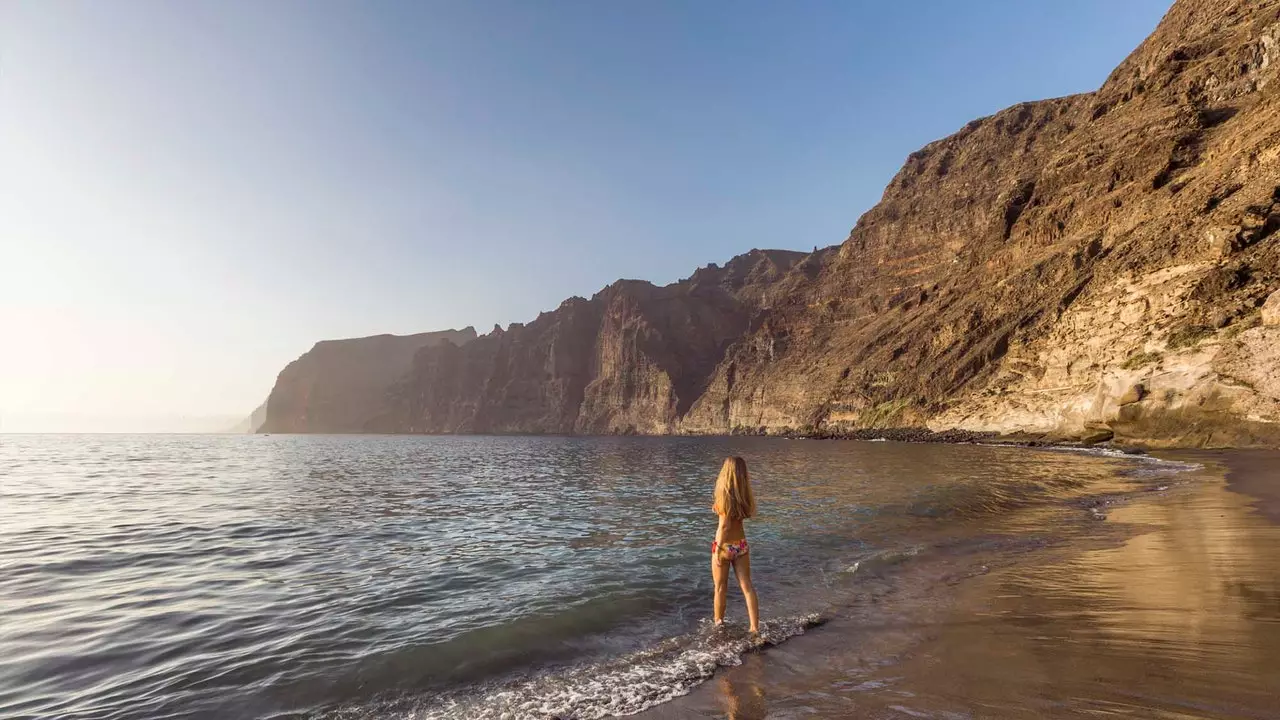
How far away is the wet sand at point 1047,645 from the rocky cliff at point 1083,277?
35292 mm

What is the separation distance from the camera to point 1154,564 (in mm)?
9070

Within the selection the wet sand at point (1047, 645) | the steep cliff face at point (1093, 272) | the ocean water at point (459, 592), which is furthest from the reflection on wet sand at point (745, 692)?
the steep cliff face at point (1093, 272)

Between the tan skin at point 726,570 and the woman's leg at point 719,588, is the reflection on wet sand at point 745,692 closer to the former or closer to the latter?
the tan skin at point 726,570

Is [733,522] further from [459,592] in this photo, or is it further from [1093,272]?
[1093,272]

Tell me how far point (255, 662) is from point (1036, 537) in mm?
14317

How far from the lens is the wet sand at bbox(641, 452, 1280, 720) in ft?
15.3

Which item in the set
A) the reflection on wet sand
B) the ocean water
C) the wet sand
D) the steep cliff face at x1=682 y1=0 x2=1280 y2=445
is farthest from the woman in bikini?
the steep cliff face at x1=682 y1=0 x2=1280 y2=445

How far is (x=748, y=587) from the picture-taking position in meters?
7.22

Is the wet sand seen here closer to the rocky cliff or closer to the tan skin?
the tan skin

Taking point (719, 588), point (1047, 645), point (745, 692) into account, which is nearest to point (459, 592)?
point (719, 588)

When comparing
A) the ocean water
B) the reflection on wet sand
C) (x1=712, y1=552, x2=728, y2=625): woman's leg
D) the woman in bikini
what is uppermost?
the woman in bikini

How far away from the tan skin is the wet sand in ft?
2.05

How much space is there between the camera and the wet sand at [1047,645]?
15.3 feet

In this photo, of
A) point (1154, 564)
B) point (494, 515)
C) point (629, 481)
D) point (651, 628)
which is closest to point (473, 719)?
point (651, 628)
